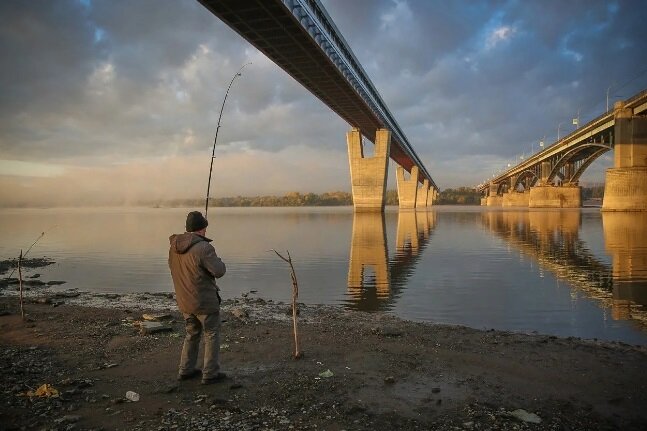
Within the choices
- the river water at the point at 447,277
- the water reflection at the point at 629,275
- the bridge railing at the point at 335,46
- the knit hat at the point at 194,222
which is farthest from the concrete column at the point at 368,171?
the knit hat at the point at 194,222

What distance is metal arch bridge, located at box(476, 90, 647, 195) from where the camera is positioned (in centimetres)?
6975

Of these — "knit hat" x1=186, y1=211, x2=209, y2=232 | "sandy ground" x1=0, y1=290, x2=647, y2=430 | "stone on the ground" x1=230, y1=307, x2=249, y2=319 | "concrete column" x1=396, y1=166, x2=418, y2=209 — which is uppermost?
"concrete column" x1=396, y1=166, x2=418, y2=209

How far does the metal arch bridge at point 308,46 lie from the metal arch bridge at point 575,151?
3931 centimetres

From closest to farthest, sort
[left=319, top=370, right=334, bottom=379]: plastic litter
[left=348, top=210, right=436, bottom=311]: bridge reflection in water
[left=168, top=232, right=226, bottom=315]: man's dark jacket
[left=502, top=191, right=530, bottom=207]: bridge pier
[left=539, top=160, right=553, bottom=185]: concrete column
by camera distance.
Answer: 1. [left=168, top=232, right=226, bottom=315]: man's dark jacket
2. [left=319, top=370, right=334, bottom=379]: plastic litter
3. [left=348, top=210, right=436, bottom=311]: bridge reflection in water
4. [left=539, top=160, right=553, bottom=185]: concrete column
5. [left=502, top=191, right=530, bottom=207]: bridge pier

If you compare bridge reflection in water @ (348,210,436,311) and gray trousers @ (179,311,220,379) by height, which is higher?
gray trousers @ (179,311,220,379)

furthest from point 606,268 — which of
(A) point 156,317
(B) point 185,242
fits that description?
(B) point 185,242

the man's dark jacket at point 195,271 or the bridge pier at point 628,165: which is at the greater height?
the bridge pier at point 628,165

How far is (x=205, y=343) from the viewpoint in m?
5.86

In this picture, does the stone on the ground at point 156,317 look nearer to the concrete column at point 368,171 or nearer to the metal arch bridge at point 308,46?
the metal arch bridge at point 308,46

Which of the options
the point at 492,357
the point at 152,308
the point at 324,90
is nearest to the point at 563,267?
the point at 492,357

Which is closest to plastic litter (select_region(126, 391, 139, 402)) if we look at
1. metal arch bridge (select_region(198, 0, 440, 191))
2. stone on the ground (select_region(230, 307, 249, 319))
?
stone on the ground (select_region(230, 307, 249, 319))

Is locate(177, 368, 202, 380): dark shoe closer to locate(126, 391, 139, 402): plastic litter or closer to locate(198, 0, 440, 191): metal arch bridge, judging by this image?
locate(126, 391, 139, 402): plastic litter

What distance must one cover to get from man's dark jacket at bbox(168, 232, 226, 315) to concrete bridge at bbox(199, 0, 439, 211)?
1253 inches

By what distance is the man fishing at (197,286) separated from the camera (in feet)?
18.6
